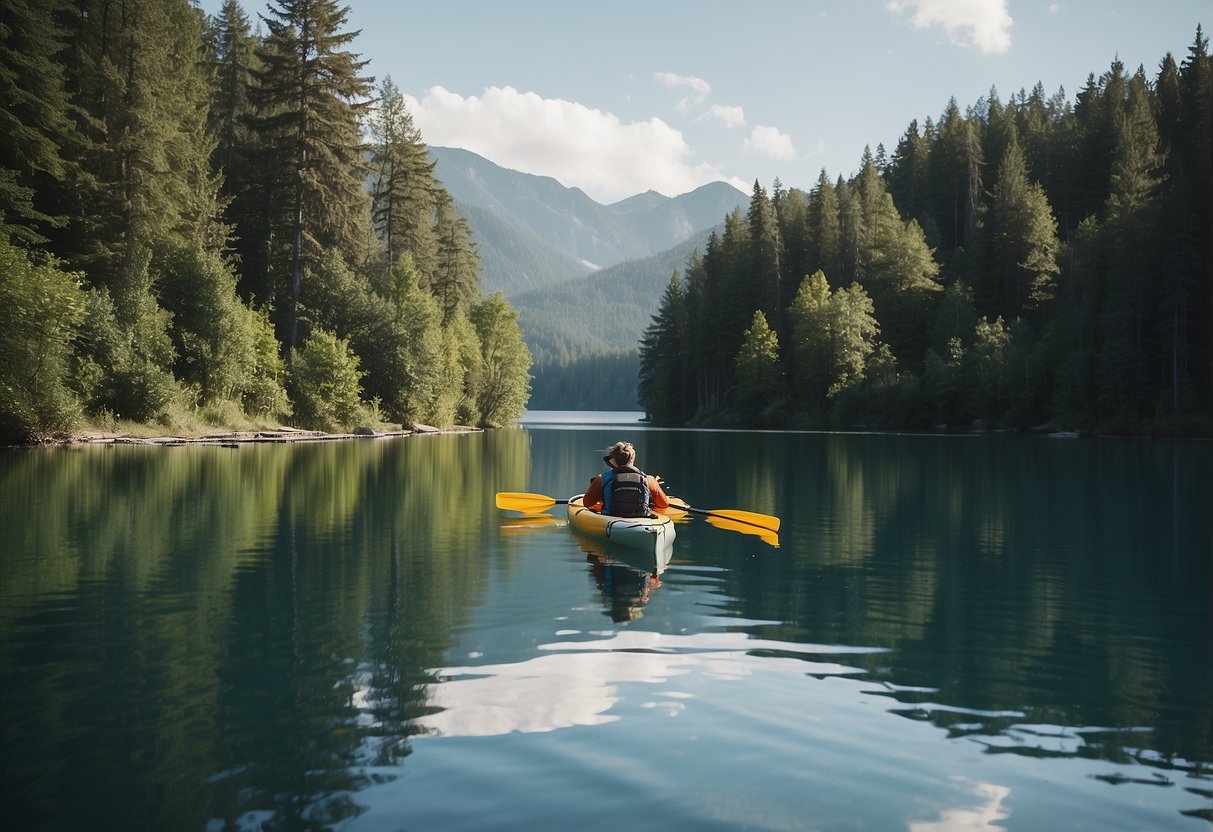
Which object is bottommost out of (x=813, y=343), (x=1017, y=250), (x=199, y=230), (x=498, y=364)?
(x=498, y=364)

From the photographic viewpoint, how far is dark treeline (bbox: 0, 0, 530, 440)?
34406mm

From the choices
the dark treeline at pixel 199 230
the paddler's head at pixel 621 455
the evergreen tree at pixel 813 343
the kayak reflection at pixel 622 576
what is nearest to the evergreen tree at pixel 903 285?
the evergreen tree at pixel 813 343

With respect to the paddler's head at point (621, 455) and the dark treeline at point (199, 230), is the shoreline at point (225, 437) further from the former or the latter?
the paddler's head at point (621, 455)

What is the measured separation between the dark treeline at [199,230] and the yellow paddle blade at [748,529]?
24501mm

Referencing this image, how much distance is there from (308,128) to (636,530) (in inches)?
1698

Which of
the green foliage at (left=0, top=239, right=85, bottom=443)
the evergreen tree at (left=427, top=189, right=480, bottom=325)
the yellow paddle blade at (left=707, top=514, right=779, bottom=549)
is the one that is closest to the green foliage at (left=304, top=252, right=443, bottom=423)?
the evergreen tree at (left=427, top=189, right=480, bottom=325)

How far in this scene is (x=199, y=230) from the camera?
45344 millimetres

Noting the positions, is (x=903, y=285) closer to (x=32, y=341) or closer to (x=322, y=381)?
(x=322, y=381)

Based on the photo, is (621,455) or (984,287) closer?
(621,455)

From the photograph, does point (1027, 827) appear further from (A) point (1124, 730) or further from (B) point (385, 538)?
(B) point (385, 538)

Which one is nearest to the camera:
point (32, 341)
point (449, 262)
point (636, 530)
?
point (636, 530)

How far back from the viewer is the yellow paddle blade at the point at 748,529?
52.3 feet

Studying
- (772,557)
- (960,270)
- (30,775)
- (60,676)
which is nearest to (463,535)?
(772,557)

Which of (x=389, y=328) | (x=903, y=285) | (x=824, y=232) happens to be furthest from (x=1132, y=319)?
(x=389, y=328)
